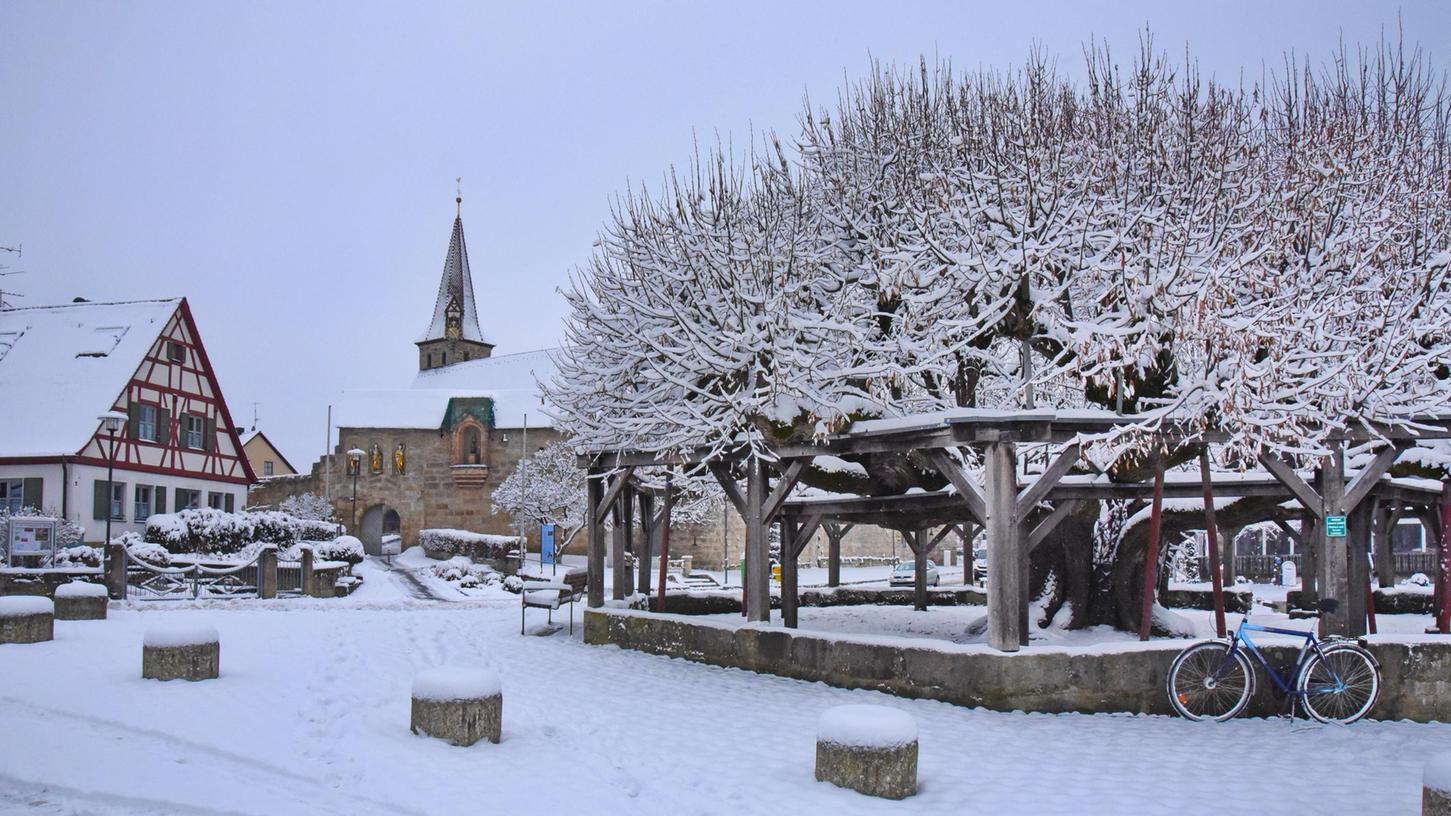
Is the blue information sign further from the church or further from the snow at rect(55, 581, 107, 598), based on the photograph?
the snow at rect(55, 581, 107, 598)

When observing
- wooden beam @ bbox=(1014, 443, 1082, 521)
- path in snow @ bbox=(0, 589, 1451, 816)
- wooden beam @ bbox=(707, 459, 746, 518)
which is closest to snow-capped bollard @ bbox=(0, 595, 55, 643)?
path in snow @ bbox=(0, 589, 1451, 816)

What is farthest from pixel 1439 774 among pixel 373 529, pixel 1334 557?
pixel 373 529

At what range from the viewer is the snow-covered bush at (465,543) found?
44.2 metres

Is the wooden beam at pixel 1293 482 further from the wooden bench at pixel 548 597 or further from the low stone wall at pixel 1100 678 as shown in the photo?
the wooden bench at pixel 548 597

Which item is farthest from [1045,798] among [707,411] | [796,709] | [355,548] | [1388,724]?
[355,548]

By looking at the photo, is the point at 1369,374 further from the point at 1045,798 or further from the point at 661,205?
the point at 661,205

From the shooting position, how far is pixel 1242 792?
739 centimetres

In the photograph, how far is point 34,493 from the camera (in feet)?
94.5

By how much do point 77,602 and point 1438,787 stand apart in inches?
697

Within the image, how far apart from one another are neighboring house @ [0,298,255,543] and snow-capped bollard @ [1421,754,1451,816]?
1148 inches

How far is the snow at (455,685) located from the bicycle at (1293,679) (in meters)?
6.12

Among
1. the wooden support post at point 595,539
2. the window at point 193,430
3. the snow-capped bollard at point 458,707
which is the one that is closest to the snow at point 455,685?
→ the snow-capped bollard at point 458,707

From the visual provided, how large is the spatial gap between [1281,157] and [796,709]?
29.9 ft

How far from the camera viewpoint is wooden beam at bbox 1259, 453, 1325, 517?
11141 millimetres
